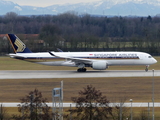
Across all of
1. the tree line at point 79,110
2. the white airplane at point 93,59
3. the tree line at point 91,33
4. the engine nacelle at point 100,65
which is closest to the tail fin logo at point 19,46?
the white airplane at point 93,59

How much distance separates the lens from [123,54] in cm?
5334

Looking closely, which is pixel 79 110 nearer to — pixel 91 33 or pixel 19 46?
pixel 19 46

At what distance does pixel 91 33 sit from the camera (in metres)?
146

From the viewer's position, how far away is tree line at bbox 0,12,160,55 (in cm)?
10631

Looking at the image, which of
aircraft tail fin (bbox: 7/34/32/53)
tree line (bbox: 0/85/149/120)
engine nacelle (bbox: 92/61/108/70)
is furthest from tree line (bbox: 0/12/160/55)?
tree line (bbox: 0/85/149/120)

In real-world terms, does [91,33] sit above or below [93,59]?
above

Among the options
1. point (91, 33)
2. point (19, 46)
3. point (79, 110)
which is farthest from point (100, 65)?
point (91, 33)

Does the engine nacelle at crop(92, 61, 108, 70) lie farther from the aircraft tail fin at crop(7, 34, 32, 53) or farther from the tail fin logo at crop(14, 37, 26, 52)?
the tail fin logo at crop(14, 37, 26, 52)

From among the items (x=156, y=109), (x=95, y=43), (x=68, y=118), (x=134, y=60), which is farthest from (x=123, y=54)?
(x=95, y=43)

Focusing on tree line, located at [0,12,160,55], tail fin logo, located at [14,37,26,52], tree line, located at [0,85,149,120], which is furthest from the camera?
tree line, located at [0,12,160,55]

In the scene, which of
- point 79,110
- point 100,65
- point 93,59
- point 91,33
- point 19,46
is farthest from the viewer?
point 91,33

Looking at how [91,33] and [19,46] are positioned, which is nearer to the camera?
[19,46]

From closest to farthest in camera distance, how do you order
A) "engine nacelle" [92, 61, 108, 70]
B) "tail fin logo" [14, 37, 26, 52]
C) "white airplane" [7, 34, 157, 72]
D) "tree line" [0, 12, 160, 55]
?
"engine nacelle" [92, 61, 108, 70], "white airplane" [7, 34, 157, 72], "tail fin logo" [14, 37, 26, 52], "tree line" [0, 12, 160, 55]

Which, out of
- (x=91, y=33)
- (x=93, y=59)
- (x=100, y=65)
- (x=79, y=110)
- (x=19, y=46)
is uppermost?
(x=91, y=33)
